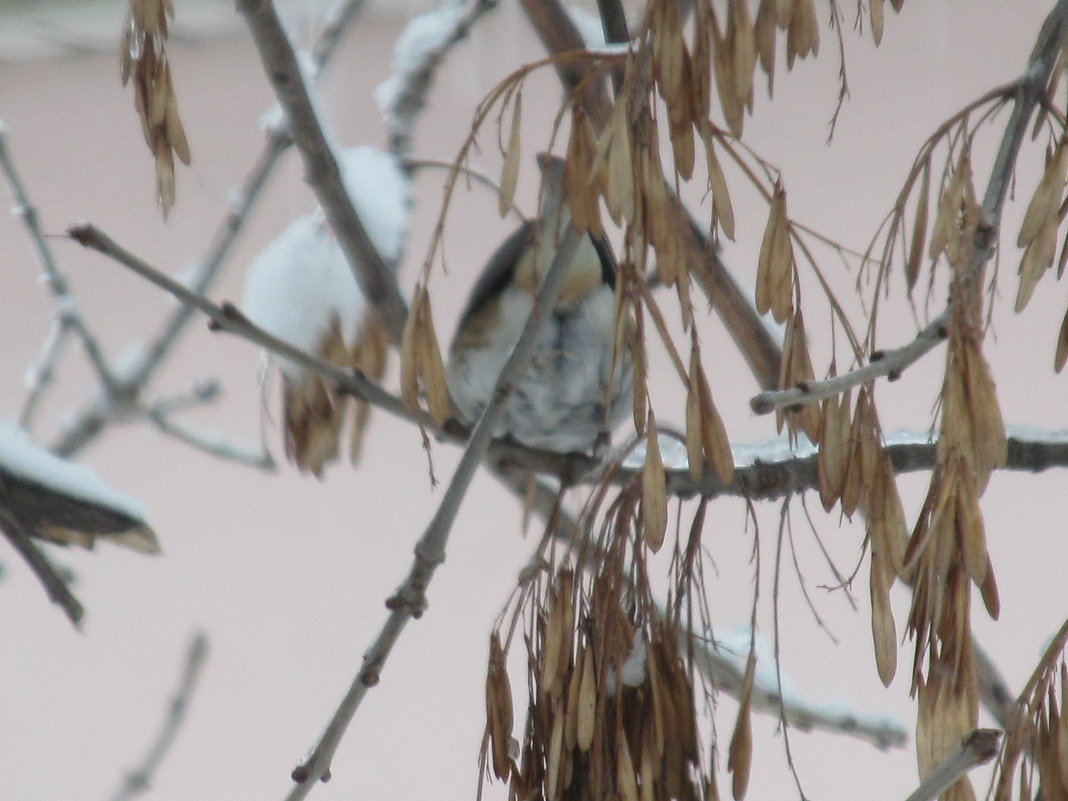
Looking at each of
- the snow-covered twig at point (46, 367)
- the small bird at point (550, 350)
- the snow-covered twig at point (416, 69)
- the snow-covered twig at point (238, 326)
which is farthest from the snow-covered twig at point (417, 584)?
the snow-covered twig at point (46, 367)

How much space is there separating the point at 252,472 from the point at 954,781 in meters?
1.36

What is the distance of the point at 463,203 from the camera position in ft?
4.94

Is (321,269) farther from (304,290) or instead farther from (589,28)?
(589,28)

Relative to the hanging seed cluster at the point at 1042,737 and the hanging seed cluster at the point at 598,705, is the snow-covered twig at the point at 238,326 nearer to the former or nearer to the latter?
the hanging seed cluster at the point at 598,705

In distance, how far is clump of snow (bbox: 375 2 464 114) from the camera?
29.7 inches

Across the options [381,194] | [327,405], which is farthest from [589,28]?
[327,405]

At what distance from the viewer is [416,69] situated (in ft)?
2.48

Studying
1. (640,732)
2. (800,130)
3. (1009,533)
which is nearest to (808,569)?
(1009,533)

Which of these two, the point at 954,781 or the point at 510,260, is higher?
the point at 510,260

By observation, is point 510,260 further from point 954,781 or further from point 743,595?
point 743,595

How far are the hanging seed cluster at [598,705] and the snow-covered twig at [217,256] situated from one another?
48 cm

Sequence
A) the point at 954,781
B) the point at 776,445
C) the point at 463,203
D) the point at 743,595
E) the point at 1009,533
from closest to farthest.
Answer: the point at 954,781, the point at 776,445, the point at 1009,533, the point at 743,595, the point at 463,203

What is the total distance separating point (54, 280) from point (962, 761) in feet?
2.58

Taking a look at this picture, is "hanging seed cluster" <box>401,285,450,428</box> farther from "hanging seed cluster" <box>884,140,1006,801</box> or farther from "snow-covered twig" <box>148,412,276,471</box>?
"snow-covered twig" <box>148,412,276,471</box>
